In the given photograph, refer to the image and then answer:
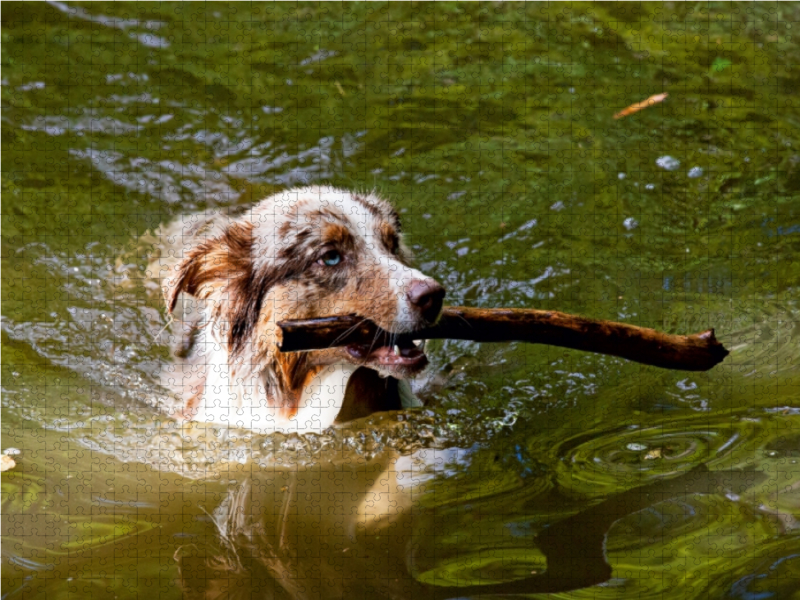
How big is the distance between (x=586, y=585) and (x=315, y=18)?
6.50 metres

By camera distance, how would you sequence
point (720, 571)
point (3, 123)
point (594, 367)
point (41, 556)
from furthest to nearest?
point (3, 123), point (594, 367), point (41, 556), point (720, 571)

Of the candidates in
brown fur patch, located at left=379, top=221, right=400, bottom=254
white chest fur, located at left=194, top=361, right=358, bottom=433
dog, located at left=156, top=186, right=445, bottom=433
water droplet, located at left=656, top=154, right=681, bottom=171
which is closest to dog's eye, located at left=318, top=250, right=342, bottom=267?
dog, located at left=156, top=186, right=445, bottom=433

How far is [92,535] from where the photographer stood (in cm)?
422

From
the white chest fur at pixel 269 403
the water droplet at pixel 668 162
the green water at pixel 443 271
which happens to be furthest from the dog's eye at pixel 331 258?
the water droplet at pixel 668 162

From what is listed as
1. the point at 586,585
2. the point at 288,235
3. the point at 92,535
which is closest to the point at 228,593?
the point at 92,535

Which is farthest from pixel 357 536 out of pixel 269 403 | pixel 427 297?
pixel 427 297

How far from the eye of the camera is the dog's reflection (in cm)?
379

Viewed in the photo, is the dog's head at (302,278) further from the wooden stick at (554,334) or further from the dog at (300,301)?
the wooden stick at (554,334)

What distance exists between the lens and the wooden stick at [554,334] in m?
3.99

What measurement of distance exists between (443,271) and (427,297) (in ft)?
8.18

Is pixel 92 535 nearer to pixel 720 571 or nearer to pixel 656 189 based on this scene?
pixel 720 571

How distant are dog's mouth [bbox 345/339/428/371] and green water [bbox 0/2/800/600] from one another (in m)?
0.63

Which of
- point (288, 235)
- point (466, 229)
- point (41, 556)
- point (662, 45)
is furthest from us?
point (662, 45)

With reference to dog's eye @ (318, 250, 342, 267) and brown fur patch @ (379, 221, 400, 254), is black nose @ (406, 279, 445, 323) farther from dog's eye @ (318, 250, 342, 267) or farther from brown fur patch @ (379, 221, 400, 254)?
brown fur patch @ (379, 221, 400, 254)
